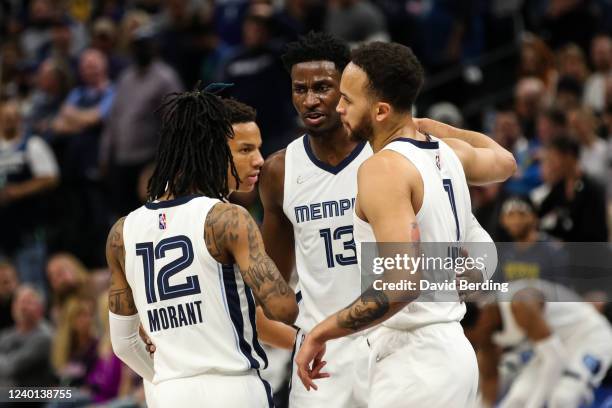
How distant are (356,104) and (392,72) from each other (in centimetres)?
22

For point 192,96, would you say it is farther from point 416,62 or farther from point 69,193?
point 69,193

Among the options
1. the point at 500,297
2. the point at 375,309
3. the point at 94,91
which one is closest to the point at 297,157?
the point at 375,309

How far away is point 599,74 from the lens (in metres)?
12.6

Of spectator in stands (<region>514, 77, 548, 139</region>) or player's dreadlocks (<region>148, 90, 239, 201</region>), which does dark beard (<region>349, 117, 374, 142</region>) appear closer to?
player's dreadlocks (<region>148, 90, 239, 201</region>)

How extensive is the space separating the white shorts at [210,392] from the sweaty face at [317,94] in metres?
1.58

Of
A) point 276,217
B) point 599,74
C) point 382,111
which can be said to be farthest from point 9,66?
point 382,111

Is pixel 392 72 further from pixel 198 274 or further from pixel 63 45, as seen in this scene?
pixel 63 45

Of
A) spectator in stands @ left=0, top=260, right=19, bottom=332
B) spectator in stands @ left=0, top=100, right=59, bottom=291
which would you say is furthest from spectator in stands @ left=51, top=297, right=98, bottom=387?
spectator in stands @ left=0, top=100, right=59, bottom=291

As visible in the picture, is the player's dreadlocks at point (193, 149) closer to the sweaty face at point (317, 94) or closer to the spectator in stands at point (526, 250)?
the sweaty face at point (317, 94)

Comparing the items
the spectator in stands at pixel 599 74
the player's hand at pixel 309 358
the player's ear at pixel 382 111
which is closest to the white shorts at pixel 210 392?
the player's hand at pixel 309 358

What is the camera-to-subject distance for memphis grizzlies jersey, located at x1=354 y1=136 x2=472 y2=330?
5.04 m

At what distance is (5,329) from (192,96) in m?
7.35

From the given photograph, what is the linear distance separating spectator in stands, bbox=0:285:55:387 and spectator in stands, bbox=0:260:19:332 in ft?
1.22

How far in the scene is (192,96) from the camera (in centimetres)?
530
